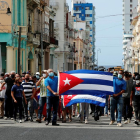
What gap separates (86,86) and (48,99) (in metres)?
1.75

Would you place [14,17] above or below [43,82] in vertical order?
above

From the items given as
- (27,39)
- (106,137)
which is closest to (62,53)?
(27,39)

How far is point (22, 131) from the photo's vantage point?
14.7 meters

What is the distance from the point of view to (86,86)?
59.8 ft

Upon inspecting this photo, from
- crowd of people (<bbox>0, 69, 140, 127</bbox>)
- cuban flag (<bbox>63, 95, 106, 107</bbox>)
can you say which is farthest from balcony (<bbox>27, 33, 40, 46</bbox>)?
cuban flag (<bbox>63, 95, 106, 107</bbox>)

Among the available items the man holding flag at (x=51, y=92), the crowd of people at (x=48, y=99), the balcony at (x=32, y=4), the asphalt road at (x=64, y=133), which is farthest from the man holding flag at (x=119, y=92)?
the balcony at (x=32, y=4)

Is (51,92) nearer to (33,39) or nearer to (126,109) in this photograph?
(126,109)

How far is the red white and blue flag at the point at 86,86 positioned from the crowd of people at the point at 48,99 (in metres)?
0.38

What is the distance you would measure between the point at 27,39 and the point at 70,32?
2025 inches

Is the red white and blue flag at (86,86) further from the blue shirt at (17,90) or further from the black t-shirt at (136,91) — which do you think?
the blue shirt at (17,90)

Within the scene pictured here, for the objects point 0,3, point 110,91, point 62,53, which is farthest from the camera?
point 62,53

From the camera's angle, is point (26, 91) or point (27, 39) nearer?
point (26, 91)

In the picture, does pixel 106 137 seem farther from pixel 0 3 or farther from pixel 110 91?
pixel 0 3

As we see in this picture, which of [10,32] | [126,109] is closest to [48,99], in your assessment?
[126,109]
